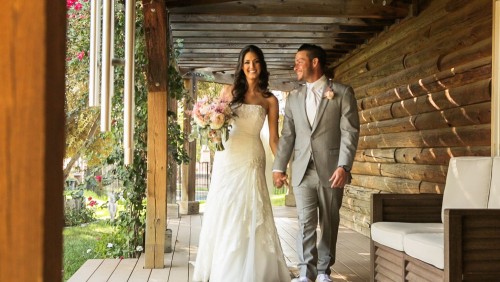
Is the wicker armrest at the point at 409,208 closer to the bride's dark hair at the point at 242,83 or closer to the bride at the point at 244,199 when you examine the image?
the bride at the point at 244,199

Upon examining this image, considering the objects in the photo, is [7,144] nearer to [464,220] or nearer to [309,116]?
[464,220]

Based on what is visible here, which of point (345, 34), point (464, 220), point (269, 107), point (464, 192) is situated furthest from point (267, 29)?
point (464, 220)

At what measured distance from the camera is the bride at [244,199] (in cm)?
443

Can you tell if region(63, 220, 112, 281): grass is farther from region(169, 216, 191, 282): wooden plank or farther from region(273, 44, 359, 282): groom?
region(273, 44, 359, 282): groom

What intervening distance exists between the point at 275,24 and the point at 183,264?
3.00 metres

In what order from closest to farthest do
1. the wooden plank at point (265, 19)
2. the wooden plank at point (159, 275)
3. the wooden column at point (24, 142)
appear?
the wooden column at point (24, 142), the wooden plank at point (159, 275), the wooden plank at point (265, 19)

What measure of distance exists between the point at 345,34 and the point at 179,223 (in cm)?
370

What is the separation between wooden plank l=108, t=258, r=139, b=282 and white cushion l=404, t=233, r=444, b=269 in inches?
93.7

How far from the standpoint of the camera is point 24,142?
84 cm

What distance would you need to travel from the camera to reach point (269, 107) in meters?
4.68

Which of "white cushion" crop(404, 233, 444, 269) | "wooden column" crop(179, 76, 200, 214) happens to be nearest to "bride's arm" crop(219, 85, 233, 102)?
"white cushion" crop(404, 233, 444, 269)

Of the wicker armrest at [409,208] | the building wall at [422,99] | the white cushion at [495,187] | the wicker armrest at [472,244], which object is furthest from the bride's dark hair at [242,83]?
the wicker armrest at [472,244]

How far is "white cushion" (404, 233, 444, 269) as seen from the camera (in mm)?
3168

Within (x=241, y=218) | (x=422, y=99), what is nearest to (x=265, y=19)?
(x=422, y=99)
